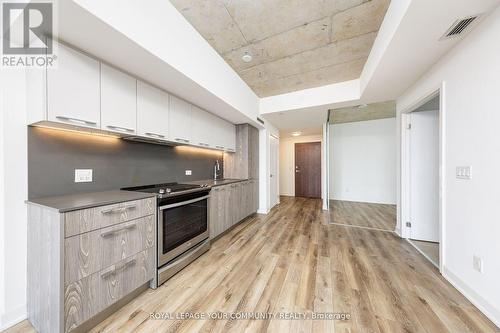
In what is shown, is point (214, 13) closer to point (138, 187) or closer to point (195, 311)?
point (138, 187)

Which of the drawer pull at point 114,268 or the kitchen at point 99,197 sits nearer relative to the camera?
the kitchen at point 99,197

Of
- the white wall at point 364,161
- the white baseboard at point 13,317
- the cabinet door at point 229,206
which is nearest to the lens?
the white baseboard at point 13,317

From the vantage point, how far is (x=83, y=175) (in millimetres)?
1731

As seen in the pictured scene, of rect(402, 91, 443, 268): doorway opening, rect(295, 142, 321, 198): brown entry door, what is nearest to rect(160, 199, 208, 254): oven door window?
rect(402, 91, 443, 268): doorway opening

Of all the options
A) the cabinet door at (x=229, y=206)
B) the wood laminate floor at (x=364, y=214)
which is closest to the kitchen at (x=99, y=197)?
the cabinet door at (x=229, y=206)

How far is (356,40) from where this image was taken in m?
2.23

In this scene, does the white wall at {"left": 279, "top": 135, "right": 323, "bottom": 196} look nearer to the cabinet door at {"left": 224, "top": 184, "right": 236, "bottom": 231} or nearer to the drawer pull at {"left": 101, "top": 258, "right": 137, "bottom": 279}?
the cabinet door at {"left": 224, "top": 184, "right": 236, "bottom": 231}

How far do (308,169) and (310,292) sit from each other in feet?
18.1

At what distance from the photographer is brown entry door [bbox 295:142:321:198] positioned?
6.70 m

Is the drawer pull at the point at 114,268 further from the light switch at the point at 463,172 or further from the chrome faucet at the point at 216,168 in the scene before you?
the light switch at the point at 463,172

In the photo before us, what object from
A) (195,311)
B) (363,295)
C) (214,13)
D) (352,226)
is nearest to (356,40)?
(214,13)

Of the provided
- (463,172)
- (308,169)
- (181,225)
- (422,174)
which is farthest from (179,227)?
(308,169)

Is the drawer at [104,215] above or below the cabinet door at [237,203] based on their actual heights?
above

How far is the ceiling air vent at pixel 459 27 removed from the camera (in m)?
1.42
